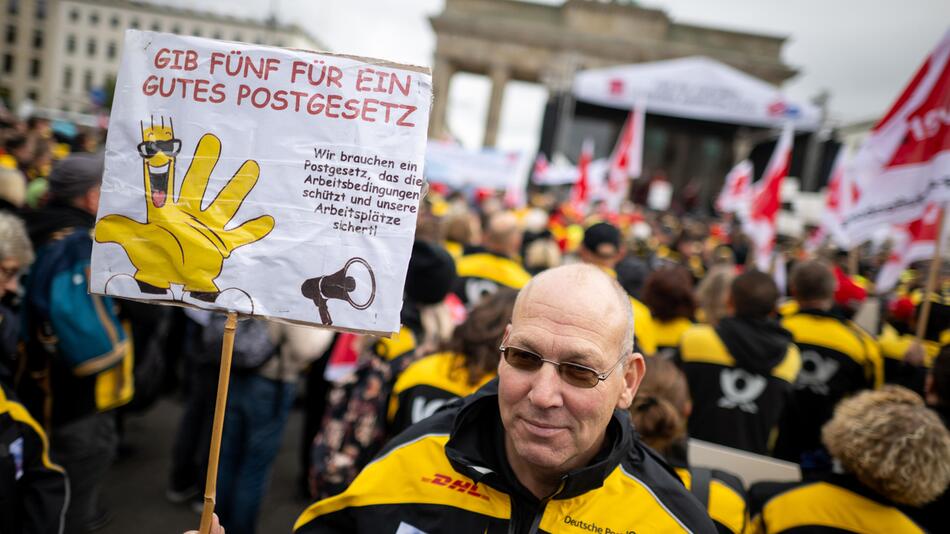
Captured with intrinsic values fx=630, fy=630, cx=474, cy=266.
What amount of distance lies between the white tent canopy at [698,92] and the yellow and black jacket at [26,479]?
1613 cm

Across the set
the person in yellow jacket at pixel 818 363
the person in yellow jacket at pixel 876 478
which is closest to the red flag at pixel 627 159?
the person in yellow jacket at pixel 818 363

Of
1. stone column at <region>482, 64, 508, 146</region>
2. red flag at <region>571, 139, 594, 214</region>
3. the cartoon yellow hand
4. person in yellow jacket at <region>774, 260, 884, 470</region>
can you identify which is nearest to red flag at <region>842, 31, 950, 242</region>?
person in yellow jacket at <region>774, 260, 884, 470</region>

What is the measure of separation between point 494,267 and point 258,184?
331 centimetres

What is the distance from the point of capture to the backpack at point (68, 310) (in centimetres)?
259

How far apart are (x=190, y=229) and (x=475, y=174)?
1188cm

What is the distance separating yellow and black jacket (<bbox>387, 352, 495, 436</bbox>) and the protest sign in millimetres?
899

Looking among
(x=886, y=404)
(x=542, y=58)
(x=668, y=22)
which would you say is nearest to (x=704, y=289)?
(x=886, y=404)

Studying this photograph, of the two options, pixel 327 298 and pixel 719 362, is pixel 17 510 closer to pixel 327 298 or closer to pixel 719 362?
pixel 327 298

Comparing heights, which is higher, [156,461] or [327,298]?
[327,298]

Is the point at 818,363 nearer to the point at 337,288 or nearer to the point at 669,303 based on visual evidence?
the point at 669,303

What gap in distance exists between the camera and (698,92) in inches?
650

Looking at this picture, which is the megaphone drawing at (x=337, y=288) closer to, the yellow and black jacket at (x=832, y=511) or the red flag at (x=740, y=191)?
the yellow and black jacket at (x=832, y=511)

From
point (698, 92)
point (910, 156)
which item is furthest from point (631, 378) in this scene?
point (698, 92)

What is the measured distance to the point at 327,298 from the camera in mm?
1627
